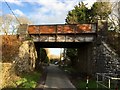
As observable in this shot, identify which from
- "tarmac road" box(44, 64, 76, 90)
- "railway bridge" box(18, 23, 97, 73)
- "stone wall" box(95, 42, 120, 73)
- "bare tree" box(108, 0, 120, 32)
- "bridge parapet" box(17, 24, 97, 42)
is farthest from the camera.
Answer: "bridge parapet" box(17, 24, 97, 42)

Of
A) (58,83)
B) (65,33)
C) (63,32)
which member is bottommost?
(58,83)

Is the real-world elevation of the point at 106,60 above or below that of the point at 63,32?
below

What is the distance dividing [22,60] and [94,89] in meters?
16.2

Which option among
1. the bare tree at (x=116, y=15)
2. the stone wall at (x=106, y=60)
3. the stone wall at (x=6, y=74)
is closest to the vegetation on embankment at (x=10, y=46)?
the stone wall at (x=106, y=60)

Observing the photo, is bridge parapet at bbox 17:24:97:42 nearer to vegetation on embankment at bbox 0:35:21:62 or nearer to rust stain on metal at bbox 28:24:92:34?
rust stain on metal at bbox 28:24:92:34

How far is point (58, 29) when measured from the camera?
3684 centimetres

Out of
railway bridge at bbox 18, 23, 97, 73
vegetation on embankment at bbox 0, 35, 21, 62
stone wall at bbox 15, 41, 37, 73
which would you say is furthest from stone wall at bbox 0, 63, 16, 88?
vegetation on embankment at bbox 0, 35, 21, 62

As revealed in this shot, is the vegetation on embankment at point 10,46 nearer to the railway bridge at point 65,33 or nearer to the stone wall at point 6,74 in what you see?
the railway bridge at point 65,33

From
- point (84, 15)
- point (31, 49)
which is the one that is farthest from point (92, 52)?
point (84, 15)

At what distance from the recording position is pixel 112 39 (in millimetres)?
34156

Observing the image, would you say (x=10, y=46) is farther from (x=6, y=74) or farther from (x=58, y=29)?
(x=6, y=74)

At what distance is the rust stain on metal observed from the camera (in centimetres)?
3579

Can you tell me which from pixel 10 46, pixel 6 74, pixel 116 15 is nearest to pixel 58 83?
pixel 6 74

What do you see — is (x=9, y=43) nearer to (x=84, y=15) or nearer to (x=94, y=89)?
(x=84, y=15)
